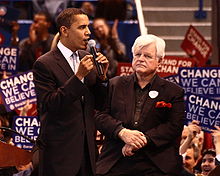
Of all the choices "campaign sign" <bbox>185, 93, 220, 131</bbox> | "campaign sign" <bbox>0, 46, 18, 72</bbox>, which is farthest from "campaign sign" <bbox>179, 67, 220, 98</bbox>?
"campaign sign" <bbox>0, 46, 18, 72</bbox>

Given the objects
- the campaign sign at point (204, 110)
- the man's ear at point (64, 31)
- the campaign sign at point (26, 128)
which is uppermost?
the man's ear at point (64, 31)

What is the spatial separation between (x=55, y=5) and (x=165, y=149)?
7834mm

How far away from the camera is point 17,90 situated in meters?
9.74

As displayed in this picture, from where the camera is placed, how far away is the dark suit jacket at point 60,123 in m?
5.92

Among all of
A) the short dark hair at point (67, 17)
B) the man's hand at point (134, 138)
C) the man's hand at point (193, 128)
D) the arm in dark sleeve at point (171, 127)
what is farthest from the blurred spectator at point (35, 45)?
the short dark hair at point (67, 17)

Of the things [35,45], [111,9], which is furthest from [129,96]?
[111,9]

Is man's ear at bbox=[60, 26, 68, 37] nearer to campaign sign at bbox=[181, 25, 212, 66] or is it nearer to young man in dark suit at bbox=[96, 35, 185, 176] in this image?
young man in dark suit at bbox=[96, 35, 185, 176]

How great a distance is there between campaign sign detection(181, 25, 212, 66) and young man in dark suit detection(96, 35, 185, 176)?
15.9ft

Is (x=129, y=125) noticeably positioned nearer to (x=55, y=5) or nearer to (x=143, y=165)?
(x=143, y=165)

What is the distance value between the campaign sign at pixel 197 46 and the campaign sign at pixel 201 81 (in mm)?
2398

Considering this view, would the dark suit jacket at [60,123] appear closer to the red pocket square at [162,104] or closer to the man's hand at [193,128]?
the red pocket square at [162,104]

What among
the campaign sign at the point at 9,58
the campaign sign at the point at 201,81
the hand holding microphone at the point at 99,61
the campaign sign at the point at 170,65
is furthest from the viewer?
the campaign sign at the point at 9,58

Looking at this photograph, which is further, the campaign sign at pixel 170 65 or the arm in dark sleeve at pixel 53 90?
the campaign sign at pixel 170 65

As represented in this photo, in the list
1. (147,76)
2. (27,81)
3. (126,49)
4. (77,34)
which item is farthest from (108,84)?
(126,49)
